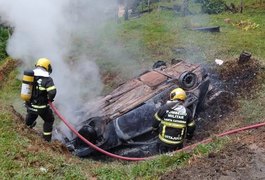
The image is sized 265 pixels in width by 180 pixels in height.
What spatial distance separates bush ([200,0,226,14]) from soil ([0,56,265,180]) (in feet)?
31.3

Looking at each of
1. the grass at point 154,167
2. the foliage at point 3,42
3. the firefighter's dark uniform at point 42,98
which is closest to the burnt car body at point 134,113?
the firefighter's dark uniform at point 42,98

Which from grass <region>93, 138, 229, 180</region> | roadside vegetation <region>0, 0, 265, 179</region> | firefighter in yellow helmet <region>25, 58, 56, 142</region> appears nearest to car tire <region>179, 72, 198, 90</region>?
roadside vegetation <region>0, 0, 265, 179</region>

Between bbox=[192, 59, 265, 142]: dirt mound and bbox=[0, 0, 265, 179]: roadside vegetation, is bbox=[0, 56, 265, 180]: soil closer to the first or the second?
bbox=[192, 59, 265, 142]: dirt mound

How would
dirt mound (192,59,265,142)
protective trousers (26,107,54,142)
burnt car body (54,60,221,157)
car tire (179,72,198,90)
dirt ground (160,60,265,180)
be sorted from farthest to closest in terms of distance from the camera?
dirt mound (192,59,265,142) → car tire (179,72,198,90) → burnt car body (54,60,221,157) → protective trousers (26,107,54,142) → dirt ground (160,60,265,180)

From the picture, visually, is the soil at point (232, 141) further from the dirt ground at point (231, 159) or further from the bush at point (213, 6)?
the bush at point (213, 6)

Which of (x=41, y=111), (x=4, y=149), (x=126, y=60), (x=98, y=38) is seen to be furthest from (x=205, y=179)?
(x=98, y=38)

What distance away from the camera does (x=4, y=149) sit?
662cm

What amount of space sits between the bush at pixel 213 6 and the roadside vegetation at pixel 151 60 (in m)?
0.49

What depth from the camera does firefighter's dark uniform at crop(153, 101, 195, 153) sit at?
743 centimetres

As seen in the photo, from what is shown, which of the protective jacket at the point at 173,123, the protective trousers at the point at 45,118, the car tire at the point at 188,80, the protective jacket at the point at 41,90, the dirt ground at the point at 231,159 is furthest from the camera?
the car tire at the point at 188,80

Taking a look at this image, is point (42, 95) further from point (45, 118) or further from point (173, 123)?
point (173, 123)

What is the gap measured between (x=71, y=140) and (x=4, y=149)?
2219 mm

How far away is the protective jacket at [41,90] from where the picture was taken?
8.11m

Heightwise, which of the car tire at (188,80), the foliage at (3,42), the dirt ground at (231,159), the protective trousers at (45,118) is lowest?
the foliage at (3,42)
